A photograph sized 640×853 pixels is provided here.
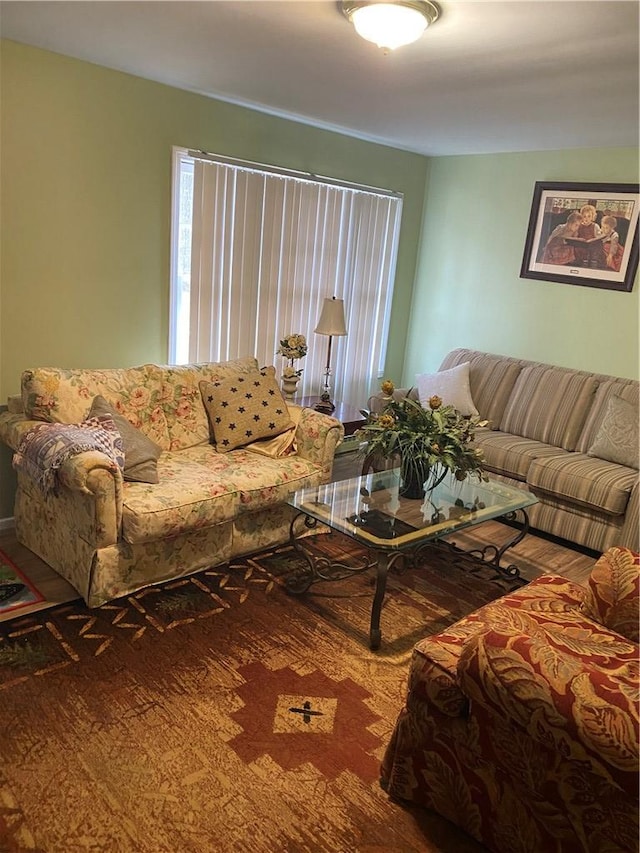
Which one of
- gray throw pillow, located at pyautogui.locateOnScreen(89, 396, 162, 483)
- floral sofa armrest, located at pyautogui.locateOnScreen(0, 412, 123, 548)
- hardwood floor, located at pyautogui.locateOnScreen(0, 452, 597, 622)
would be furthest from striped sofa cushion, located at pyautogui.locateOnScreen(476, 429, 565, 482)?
floral sofa armrest, located at pyautogui.locateOnScreen(0, 412, 123, 548)

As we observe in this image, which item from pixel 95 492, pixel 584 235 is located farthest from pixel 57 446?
pixel 584 235

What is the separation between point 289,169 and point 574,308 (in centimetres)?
214

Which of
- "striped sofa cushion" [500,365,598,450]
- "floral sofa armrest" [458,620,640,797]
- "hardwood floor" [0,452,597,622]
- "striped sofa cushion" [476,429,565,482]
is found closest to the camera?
"floral sofa armrest" [458,620,640,797]

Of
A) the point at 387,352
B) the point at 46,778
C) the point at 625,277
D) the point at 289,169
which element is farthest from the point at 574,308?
the point at 46,778

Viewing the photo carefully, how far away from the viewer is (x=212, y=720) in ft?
7.23

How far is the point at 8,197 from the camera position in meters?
3.08

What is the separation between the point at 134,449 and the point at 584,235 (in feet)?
10.6

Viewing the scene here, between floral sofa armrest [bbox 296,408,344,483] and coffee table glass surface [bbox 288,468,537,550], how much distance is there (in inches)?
11.8

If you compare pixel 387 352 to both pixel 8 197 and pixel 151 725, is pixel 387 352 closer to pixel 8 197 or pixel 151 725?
pixel 8 197

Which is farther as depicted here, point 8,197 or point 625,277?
point 625,277

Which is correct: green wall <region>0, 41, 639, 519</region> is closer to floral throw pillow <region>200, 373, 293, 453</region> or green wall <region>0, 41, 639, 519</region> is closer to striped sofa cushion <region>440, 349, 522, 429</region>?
striped sofa cushion <region>440, 349, 522, 429</region>

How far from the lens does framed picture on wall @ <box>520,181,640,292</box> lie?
4.08 m

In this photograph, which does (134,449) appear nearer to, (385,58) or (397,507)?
(397,507)

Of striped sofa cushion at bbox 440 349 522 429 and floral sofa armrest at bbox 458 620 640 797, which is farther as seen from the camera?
striped sofa cushion at bbox 440 349 522 429
